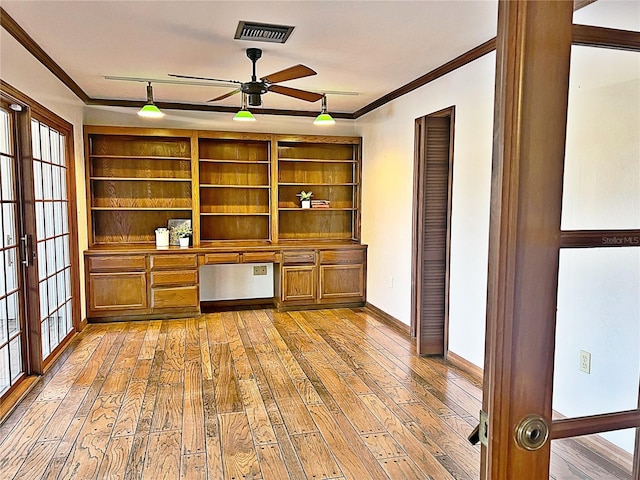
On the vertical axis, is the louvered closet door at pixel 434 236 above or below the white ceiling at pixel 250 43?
below

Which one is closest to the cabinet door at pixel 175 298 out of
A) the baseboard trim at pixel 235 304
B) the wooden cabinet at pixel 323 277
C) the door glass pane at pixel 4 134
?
the baseboard trim at pixel 235 304

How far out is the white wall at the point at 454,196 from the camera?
353cm

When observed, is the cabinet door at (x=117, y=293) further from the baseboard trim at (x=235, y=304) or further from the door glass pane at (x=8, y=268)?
the door glass pane at (x=8, y=268)

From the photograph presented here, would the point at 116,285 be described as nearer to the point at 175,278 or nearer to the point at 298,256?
the point at 175,278

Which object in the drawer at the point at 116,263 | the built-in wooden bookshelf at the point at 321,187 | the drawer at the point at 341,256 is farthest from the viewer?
the built-in wooden bookshelf at the point at 321,187

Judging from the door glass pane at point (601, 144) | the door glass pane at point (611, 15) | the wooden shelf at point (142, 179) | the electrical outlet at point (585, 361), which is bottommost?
the electrical outlet at point (585, 361)

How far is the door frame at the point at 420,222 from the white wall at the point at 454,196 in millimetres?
66

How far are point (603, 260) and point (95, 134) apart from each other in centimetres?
557

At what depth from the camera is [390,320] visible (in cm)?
523

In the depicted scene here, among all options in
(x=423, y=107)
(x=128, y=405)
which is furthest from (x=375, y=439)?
(x=423, y=107)

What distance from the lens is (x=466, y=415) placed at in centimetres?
308

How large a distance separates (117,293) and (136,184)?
1355 millimetres

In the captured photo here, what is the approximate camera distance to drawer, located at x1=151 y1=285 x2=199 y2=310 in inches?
212

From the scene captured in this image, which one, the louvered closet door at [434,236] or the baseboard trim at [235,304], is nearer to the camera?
the louvered closet door at [434,236]
